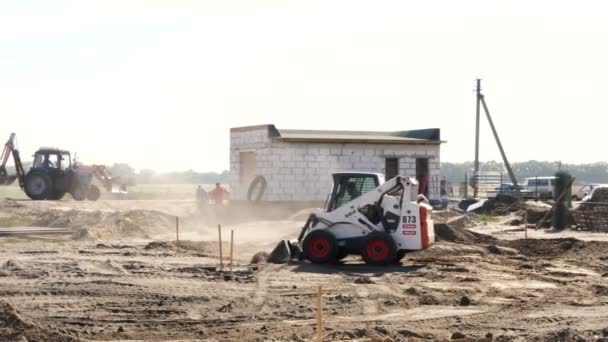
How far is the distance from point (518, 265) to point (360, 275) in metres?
4.47

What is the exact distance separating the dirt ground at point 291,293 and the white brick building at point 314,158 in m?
10.1

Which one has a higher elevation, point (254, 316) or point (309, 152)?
point (309, 152)

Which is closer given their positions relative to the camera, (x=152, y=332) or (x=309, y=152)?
(x=152, y=332)

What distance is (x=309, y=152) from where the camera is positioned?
37.0 m

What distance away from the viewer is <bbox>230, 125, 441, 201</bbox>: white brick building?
36.7 meters

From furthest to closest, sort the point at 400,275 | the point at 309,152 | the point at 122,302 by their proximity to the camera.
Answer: the point at 309,152 < the point at 400,275 < the point at 122,302

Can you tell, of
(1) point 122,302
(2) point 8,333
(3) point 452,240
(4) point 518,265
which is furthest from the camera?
(3) point 452,240

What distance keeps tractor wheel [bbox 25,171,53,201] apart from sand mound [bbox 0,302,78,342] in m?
30.5

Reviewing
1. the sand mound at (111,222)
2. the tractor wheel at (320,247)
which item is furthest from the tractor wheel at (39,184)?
the tractor wheel at (320,247)

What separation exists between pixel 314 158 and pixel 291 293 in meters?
21.6

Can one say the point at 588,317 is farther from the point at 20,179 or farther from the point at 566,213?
the point at 20,179

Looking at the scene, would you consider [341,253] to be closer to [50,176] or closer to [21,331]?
[21,331]

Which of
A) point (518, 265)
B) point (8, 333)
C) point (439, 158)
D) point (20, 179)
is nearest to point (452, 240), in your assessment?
point (518, 265)

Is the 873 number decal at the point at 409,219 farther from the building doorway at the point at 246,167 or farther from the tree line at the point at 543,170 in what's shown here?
Result: the tree line at the point at 543,170
